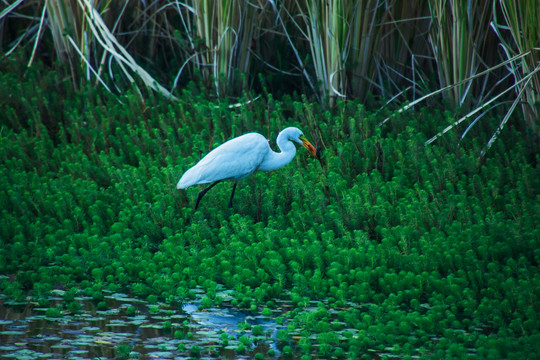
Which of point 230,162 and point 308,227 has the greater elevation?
point 230,162

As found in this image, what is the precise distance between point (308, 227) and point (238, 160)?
36.7 inches

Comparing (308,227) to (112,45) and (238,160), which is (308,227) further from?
(112,45)

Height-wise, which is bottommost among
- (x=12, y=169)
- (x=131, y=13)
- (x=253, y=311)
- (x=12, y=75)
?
(x=253, y=311)

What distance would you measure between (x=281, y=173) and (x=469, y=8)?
2.72 m

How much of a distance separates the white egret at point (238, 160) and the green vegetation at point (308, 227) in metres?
0.22

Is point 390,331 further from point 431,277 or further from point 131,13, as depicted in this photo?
point 131,13

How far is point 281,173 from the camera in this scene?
7.36m

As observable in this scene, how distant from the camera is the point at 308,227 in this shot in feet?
20.7

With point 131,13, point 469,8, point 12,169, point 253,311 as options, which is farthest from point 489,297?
point 131,13

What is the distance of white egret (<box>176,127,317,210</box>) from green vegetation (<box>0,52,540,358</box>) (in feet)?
0.73

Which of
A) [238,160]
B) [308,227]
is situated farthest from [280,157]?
[308,227]

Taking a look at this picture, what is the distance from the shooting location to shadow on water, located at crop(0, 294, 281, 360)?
14.2 feet

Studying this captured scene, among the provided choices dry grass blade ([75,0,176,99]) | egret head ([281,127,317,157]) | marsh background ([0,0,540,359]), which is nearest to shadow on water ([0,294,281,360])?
marsh background ([0,0,540,359])

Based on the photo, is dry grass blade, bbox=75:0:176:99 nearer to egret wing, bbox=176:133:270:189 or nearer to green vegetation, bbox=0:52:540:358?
green vegetation, bbox=0:52:540:358
